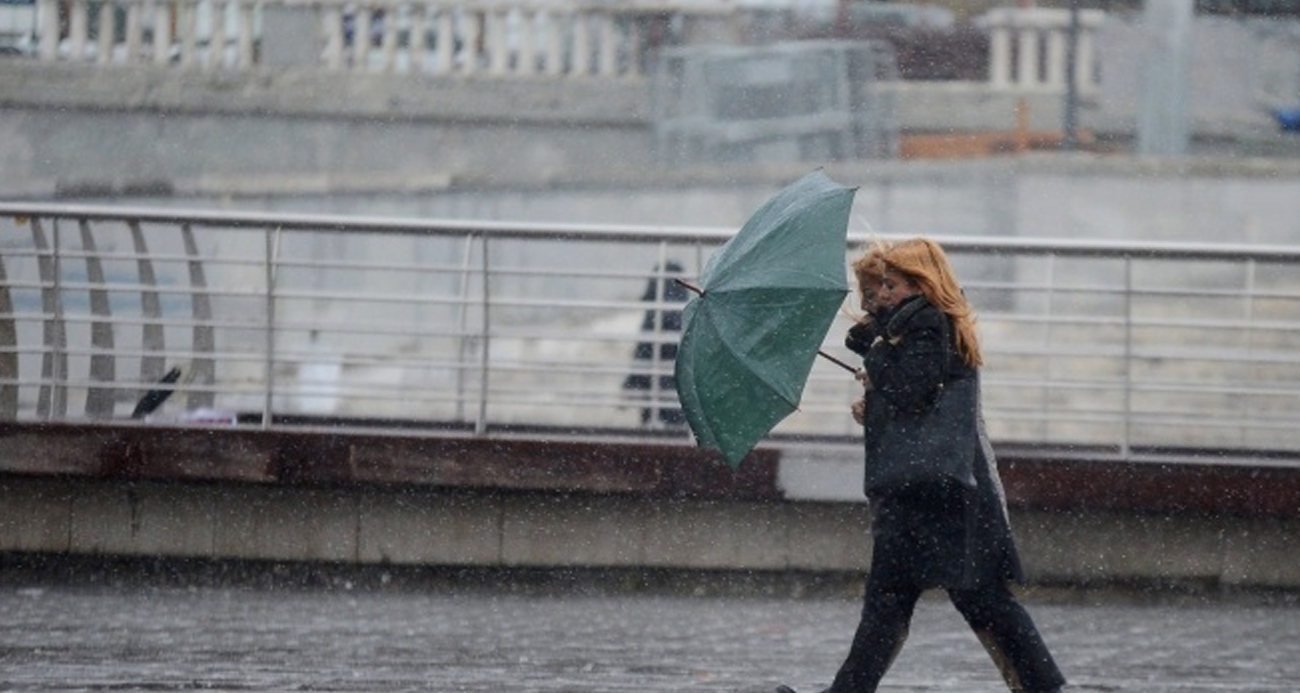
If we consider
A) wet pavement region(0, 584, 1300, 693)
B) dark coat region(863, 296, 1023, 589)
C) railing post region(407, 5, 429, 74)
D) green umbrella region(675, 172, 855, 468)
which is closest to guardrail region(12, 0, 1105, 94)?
railing post region(407, 5, 429, 74)

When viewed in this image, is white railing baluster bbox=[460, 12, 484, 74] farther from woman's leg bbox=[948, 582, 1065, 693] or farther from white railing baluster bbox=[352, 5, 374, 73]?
woman's leg bbox=[948, 582, 1065, 693]

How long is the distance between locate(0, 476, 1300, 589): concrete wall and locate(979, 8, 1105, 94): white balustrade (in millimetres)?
19525

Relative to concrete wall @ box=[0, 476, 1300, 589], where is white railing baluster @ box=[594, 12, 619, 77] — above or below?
above

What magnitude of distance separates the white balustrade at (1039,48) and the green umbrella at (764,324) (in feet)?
79.4

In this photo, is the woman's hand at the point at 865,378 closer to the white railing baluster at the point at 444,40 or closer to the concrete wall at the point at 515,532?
the concrete wall at the point at 515,532

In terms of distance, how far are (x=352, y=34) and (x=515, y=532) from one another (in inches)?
780

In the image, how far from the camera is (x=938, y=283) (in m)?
8.62

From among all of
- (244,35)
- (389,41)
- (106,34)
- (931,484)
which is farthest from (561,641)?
(106,34)

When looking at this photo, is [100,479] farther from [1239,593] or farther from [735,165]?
[735,165]

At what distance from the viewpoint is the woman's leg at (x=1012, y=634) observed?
8.73 metres

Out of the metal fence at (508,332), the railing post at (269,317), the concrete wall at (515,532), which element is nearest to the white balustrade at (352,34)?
the metal fence at (508,332)

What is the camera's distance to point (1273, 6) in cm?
3328

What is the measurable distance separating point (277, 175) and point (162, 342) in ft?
55.3

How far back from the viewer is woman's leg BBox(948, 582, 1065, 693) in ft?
28.6
